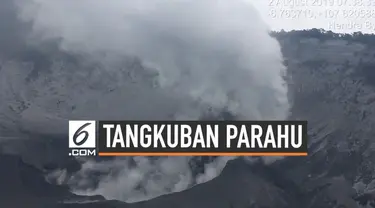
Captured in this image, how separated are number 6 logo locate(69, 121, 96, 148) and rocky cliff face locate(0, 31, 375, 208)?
0.10 meters

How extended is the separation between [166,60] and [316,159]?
35.6 inches

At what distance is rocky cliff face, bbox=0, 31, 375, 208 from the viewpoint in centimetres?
240

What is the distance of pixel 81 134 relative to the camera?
239 cm

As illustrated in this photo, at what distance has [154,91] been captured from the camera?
93.8 inches

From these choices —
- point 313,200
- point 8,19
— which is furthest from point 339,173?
point 8,19

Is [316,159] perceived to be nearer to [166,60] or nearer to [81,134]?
[166,60]

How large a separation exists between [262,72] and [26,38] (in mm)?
1191

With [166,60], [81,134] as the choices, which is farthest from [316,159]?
[81,134]

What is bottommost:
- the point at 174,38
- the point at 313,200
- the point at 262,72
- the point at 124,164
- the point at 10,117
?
the point at 313,200

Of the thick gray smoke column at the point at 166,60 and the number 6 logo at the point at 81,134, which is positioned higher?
the thick gray smoke column at the point at 166,60

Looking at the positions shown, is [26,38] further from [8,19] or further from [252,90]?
[252,90]

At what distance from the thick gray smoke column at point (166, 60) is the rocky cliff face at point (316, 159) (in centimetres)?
11

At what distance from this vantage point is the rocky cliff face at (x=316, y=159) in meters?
2.40

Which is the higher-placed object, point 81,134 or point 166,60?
point 166,60
